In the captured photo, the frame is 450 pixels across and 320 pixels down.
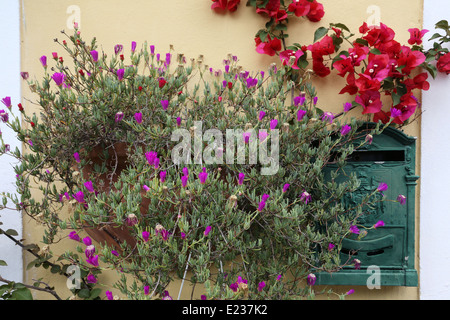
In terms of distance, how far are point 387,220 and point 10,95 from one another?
2236 mm

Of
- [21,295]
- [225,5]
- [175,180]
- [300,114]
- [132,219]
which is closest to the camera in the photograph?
[132,219]

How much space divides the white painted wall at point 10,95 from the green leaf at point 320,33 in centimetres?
172

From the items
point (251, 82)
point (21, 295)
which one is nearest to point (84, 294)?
point (21, 295)

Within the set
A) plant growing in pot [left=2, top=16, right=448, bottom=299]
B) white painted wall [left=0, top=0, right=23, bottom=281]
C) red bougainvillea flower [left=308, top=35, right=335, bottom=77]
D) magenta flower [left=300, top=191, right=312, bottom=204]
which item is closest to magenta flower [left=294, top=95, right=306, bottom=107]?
plant growing in pot [left=2, top=16, right=448, bottom=299]

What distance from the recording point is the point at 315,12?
2.30 m

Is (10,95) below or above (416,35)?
below

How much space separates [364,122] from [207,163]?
90 cm

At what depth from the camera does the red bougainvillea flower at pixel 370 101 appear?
85.4 inches

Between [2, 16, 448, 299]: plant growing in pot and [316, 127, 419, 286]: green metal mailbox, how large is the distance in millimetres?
88

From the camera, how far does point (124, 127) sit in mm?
1958

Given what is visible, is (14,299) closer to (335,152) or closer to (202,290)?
(202,290)

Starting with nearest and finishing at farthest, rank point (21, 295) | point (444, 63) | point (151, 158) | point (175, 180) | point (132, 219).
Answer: point (132, 219)
point (151, 158)
point (175, 180)
point (21, 295)
point (444, 63)

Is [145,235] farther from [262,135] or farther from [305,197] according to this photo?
[305,197]

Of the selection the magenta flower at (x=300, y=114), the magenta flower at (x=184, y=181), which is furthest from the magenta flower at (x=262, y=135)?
the magenta flower at (x=184, y=181)
